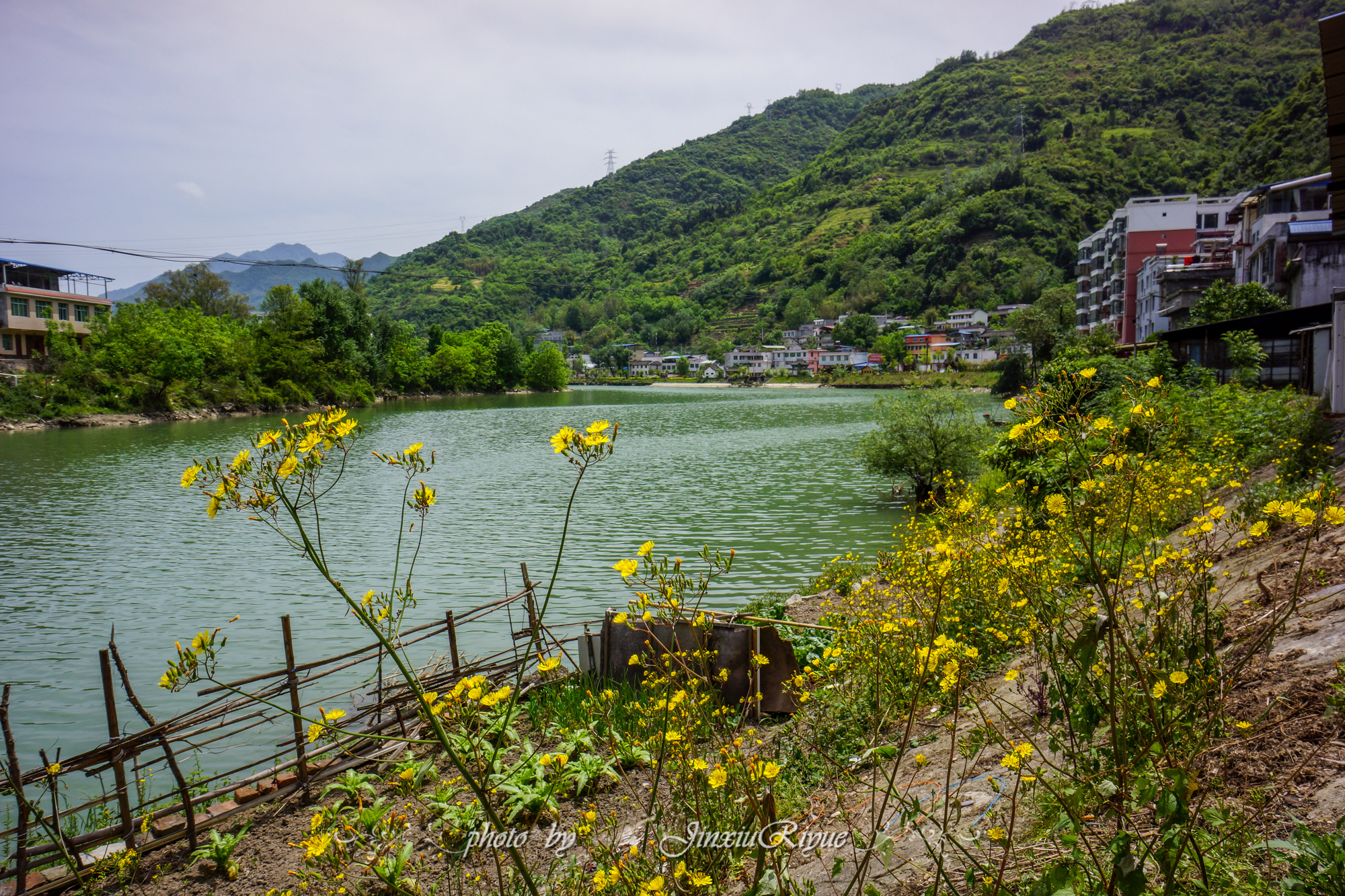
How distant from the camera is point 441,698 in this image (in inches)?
139

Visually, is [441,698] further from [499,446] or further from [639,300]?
[639,300]

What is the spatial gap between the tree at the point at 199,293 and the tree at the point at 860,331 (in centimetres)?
9481

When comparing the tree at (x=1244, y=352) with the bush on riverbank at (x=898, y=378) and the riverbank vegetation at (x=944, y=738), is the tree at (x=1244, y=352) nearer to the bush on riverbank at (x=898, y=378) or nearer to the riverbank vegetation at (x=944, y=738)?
the riverbank vegetation at (x=944, y=738)

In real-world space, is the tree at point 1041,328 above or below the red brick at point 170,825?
above

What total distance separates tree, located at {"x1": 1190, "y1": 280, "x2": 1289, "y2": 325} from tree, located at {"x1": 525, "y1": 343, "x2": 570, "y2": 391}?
7880cm

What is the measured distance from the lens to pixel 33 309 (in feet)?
186

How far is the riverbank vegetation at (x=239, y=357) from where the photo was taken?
4991 cm

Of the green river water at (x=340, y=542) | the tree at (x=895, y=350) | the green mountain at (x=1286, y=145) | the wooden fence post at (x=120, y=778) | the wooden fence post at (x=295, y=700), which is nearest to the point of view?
the wooden fence post at (x=120, y=778)

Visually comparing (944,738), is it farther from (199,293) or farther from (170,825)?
(199,293)

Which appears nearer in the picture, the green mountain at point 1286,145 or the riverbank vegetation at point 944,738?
the riverbank vegetation at point 944,738

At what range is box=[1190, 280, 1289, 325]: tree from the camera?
31.2 m

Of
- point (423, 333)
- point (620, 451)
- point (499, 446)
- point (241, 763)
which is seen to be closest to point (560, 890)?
point (241, 763)

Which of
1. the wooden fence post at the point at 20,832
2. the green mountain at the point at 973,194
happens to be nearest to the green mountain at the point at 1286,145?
the green mountain at the point at 973,194

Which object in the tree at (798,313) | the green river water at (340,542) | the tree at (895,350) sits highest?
the tree at (798,313)
